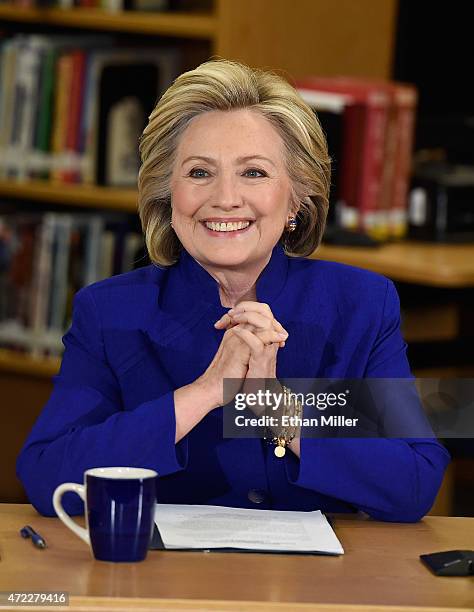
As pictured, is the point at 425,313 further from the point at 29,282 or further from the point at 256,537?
the point at 256,537

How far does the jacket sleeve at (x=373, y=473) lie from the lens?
184cm

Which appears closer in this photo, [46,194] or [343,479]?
[343,479]

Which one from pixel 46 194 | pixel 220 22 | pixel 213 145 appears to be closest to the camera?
pixel 213 145

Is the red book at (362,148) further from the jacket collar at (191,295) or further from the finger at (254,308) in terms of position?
the finger at (254,308)

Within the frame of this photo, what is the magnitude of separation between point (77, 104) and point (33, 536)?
242 cm

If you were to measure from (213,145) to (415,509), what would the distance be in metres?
0.58

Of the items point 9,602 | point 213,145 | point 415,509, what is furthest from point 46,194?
point 9,602

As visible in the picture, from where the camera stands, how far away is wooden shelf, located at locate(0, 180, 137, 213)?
12.7ft

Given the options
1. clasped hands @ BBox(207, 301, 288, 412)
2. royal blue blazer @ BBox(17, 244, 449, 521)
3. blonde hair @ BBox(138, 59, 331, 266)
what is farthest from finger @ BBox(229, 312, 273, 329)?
blonde hair @ BBox(138, 59, 331, 266)

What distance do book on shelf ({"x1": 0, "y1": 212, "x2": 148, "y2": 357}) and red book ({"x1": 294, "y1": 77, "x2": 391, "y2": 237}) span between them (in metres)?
0.67

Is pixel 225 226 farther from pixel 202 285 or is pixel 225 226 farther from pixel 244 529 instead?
pixel 244 529

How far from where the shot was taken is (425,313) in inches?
157

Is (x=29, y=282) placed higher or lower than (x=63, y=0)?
lower

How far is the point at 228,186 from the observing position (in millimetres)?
1974
